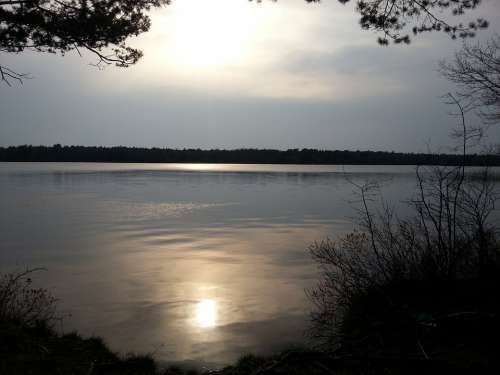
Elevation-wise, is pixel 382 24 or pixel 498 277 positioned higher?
pixel 382 24

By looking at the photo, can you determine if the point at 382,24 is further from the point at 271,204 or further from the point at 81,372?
the point at 271,204

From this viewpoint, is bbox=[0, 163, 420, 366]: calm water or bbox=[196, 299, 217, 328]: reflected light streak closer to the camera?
bbox=[0, 163, 420, 366]: calm water

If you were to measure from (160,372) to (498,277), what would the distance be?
22.8 ft

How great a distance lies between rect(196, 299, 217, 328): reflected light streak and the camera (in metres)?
10.3

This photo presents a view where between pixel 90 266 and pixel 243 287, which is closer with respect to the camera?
pixel 243 287

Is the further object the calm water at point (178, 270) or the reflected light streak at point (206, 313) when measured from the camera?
the reflected light streak at point (206, 313)

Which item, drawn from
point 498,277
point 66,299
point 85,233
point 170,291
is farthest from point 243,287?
point 85,233

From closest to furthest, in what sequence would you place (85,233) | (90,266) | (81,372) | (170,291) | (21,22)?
1. (81,372)
2. (21,22)
3. (170,291)
4. (90,266)
5. (85,233)

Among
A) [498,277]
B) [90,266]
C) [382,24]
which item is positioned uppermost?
[382,24]

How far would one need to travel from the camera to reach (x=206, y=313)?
11.1 meters

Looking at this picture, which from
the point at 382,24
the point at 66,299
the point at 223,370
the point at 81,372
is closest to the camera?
the point at 81,372

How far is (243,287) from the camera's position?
1345 centimetres

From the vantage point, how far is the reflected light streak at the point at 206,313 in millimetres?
10333

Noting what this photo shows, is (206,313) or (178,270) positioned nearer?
(206,313)
